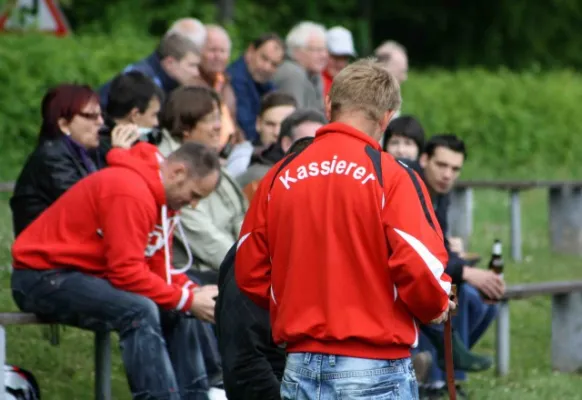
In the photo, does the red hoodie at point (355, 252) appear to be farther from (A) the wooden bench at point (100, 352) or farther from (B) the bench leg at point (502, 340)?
(B) the bench leg at point (502, 340)

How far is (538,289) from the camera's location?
394 inches

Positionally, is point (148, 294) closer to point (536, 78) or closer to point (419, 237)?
point (419, 237)

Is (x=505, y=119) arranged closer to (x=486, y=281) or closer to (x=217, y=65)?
(x=217, y=65)

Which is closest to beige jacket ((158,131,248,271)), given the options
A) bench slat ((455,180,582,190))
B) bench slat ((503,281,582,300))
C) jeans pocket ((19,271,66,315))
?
jeans pocket ((19,271,66,315))

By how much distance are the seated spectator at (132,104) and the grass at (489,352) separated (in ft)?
3.73

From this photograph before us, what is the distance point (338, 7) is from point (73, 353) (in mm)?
19896

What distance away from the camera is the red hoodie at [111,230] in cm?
746

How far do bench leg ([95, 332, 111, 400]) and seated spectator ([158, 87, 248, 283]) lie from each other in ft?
3.01

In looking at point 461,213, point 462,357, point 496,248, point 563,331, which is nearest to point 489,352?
point 563,331

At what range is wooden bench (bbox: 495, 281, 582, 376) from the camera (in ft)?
34.0

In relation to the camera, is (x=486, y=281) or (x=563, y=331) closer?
(x=486, y=281)

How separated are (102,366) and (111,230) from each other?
85 centimetres

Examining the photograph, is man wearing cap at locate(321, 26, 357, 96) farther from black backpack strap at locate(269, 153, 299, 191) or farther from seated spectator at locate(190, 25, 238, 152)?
black backpack strap at locate(269, 153, 299, 191)

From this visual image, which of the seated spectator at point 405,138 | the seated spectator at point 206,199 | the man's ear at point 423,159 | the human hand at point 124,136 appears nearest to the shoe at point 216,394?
the seated spectator at point 206,199
